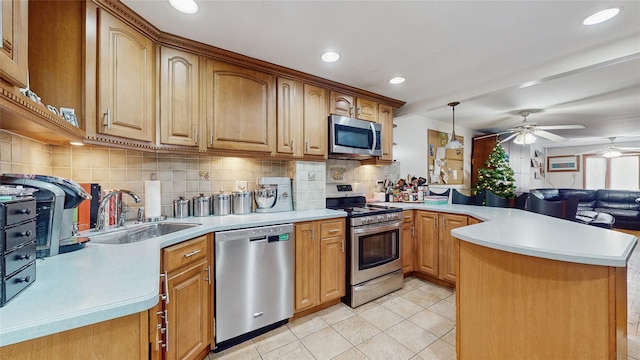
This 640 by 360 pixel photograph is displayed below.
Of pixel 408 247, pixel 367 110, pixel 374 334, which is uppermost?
pixel 367 110

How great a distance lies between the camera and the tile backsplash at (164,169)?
1.40m

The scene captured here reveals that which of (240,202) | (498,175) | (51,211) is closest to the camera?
(51,211)

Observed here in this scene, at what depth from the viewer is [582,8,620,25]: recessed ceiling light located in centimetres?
154

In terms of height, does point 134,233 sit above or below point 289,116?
below

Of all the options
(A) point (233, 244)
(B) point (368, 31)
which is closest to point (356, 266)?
(A) point (233, 244)

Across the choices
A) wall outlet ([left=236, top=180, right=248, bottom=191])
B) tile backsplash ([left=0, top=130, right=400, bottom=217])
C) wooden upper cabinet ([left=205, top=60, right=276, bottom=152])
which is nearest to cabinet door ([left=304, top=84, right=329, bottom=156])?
tile backsplash ([left=0, top=130, right=400, bottom=217])

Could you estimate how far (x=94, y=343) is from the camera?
0.67 m

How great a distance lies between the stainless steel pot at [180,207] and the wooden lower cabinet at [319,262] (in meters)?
0.94

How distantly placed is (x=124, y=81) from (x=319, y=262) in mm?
1971

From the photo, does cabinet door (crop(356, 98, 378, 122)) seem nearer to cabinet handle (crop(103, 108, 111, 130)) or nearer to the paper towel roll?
the paper towel roll

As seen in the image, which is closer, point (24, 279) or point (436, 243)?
point (24, 279)

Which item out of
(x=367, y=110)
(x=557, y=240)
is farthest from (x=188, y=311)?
(x=367, y=110)

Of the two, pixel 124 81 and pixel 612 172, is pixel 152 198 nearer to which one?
pixel 124 81

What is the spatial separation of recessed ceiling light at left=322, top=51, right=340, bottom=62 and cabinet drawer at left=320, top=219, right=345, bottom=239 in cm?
145
